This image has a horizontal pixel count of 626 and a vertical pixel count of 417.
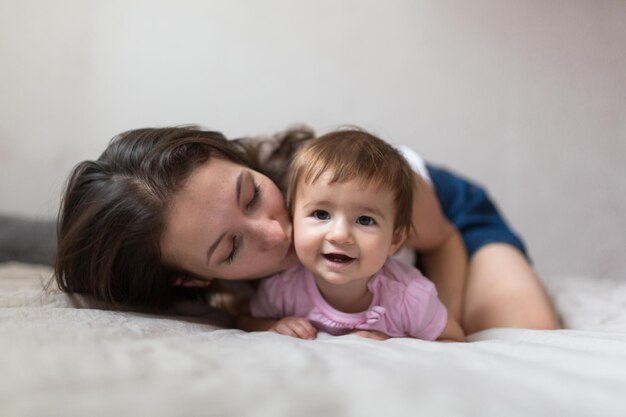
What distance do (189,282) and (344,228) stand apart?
375 mm

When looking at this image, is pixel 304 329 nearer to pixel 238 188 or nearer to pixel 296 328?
pixel 296 328

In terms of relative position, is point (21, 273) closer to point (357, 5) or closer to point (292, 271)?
point (292, 271)

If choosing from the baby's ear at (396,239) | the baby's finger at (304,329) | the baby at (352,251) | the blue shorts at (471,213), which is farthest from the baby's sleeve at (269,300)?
the blue shorts at (471,213)

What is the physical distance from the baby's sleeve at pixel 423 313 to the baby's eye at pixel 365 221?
164mm

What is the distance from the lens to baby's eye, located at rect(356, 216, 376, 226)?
0.87 metres

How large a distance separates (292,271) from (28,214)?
108 cm

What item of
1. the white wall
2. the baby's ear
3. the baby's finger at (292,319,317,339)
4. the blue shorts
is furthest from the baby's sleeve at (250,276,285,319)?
the white wall

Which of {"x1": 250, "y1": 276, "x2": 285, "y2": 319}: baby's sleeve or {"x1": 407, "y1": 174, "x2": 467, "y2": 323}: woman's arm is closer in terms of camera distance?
{"x1": 250, "y1": 276, "x2": 285, "y2": 319}: baby's sleeve

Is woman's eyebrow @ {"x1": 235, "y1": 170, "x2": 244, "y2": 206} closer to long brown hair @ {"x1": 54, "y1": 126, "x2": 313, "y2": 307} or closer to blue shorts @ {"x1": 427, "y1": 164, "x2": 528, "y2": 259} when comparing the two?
long brown hair @ {"x1": 54, "y1": 126, "x2": 313, "y2": 307}

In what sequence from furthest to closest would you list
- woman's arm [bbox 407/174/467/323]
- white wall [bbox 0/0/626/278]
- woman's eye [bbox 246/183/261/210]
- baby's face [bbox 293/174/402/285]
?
white wall [bbox 0/0/626/278] < woman's arm [bbox 407/174/467/323] < woman's eye [bbox 246/183/261/210] < baby's face [bbox 293/174/402/285]

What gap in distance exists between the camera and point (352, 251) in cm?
86

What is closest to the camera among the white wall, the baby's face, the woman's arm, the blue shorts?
the baby's face

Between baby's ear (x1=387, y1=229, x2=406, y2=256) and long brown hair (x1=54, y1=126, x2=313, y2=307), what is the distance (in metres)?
0.34

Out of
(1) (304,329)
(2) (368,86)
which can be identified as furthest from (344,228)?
(2) (368,86)
